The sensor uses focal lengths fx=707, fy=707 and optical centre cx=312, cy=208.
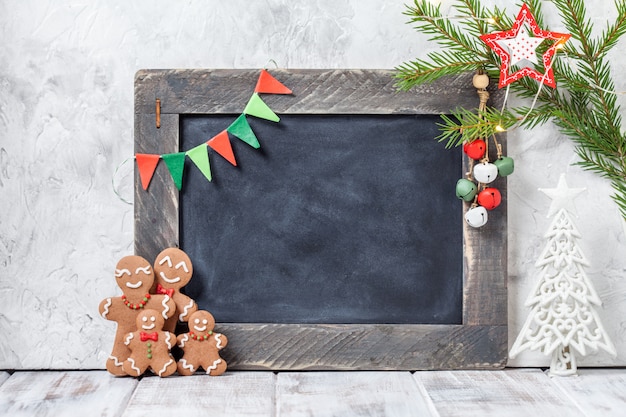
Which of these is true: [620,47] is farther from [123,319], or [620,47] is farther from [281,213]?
[123,319]

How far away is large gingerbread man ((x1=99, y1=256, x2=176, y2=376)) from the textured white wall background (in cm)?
10

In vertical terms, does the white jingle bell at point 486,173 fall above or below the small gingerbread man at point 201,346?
above

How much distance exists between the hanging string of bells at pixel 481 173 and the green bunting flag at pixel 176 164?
0.48m

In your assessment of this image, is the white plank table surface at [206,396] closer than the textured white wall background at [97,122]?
Yes

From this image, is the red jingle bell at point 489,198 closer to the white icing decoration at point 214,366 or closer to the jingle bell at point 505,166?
the jingle bell at point 505,166

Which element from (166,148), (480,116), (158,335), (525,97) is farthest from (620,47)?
(158,335)

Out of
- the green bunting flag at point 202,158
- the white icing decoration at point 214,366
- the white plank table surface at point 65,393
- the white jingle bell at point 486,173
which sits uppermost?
the green bunting flag at point 202,158

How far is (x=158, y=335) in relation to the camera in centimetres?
117

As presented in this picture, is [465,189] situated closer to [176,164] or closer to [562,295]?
[562,295]

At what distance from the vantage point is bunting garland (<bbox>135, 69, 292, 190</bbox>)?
1230 millimetres

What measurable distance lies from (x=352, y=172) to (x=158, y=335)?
1.42 ft

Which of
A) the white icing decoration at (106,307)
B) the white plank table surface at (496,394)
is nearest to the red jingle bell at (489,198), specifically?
the white plank table surface at (496,394)

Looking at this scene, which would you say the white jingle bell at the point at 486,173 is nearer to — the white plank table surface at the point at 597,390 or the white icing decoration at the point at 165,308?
the white plank table surface at the point at 597,390

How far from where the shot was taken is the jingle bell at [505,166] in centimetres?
120
